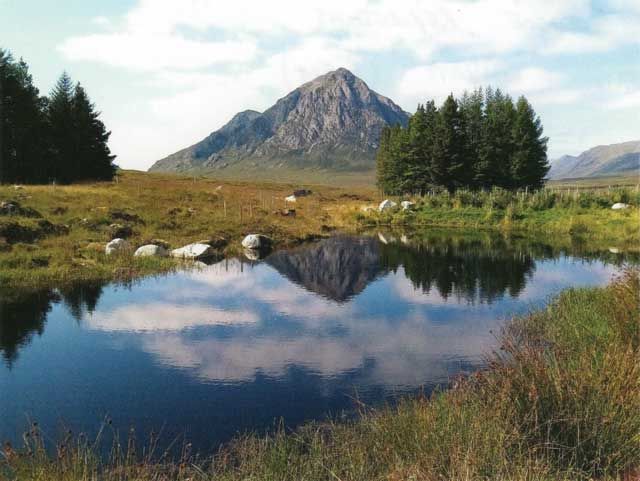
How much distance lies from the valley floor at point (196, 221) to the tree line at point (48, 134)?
889cm

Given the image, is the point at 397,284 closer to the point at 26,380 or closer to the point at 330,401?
the point at 330,401

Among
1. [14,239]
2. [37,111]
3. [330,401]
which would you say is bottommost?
[330,401]

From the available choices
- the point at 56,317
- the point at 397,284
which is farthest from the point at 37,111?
the point at 397,284

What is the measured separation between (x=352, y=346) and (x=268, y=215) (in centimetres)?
3437

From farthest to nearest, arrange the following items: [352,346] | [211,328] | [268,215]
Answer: [268,215], [211,328], [352,346]

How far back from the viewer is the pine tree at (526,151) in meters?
64.0

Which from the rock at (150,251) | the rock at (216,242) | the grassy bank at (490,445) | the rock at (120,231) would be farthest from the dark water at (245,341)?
the rock at (120,231)

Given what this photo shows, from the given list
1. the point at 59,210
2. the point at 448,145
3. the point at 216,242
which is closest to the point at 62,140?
the point at 59,210

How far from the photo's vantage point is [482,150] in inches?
2478

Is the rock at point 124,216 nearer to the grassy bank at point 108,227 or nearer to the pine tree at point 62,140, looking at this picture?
the grassy bank at point 108,227

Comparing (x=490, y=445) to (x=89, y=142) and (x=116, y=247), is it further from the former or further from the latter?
(x=89, y=142)

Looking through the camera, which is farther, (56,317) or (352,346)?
(56,317)

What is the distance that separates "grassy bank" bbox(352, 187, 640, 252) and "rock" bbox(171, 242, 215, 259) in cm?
2787

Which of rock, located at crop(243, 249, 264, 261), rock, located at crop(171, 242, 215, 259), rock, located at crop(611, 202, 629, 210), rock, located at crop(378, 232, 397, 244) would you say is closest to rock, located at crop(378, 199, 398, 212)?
rock, located at crop(378, 232, 397, 244)
